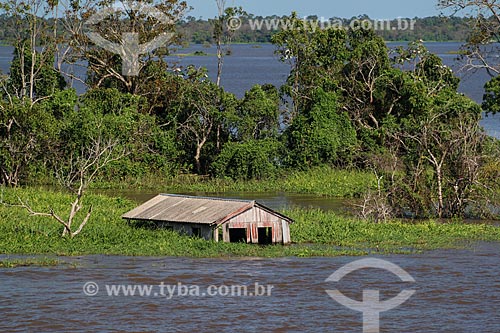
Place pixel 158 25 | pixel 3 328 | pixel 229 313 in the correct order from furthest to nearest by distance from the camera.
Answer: pixel 158 25 < pixel 229 313 < pixel 3 328

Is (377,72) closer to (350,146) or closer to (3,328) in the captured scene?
(350,146)

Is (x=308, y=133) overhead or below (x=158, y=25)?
below

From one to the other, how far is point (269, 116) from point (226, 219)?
57.1ft

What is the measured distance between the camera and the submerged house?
1112 inches

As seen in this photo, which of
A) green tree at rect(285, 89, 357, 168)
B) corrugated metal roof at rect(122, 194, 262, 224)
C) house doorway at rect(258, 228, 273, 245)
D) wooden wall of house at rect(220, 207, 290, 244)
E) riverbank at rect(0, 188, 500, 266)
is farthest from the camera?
green tree at rect(285, 89, 357, 168)

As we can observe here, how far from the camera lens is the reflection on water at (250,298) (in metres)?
21.2

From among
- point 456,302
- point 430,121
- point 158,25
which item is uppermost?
point 158,25

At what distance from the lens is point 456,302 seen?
23359 mm

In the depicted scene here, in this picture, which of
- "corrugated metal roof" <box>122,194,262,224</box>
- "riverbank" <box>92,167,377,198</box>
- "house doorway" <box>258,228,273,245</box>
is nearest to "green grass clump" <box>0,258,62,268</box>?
"corrugated metal roof" <box>122,194,262,224</box>

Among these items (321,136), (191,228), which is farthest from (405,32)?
(191,228)

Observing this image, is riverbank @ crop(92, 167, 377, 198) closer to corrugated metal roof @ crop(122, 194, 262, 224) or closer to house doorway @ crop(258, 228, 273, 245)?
corrugated metal roof @ crop(122, 194, 262, 224)

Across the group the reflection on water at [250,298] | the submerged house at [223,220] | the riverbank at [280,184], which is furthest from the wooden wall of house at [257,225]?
the riverbank at [280,184]

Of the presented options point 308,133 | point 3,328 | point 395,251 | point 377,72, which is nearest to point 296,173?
point 308,133

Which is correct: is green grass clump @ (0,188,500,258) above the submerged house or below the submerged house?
below
